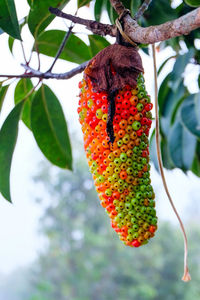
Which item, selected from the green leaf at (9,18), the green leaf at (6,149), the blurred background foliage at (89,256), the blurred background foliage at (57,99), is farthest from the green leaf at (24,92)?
the blurred background foliage at (89,256)

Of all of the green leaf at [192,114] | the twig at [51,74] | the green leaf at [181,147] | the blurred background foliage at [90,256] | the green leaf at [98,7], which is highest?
the green leaf at [98,7]

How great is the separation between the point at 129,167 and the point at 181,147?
60 centimetres

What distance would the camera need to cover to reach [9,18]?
2.39 ft

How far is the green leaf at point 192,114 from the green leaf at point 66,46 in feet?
0.94

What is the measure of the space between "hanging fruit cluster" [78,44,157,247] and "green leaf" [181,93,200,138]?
0.51 metres

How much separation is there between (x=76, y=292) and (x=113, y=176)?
11.0 m

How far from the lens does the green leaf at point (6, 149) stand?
894 mm

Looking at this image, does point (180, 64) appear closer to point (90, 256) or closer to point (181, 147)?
point (181, 147)

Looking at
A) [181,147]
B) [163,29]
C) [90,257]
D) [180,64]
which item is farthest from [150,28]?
[90,257]

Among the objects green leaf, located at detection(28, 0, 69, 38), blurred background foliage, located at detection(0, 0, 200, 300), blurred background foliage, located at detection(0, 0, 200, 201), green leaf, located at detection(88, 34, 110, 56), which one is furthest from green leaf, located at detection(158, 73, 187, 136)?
blurred background foliage, located at detection(0, 0, 200, 300)

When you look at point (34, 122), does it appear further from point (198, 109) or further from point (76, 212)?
point (76, 212)

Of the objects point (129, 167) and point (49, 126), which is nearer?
point (129, 167)

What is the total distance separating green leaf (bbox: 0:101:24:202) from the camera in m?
0.89

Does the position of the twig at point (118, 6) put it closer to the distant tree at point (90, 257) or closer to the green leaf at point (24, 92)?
the green leaf at point (24, 92)
